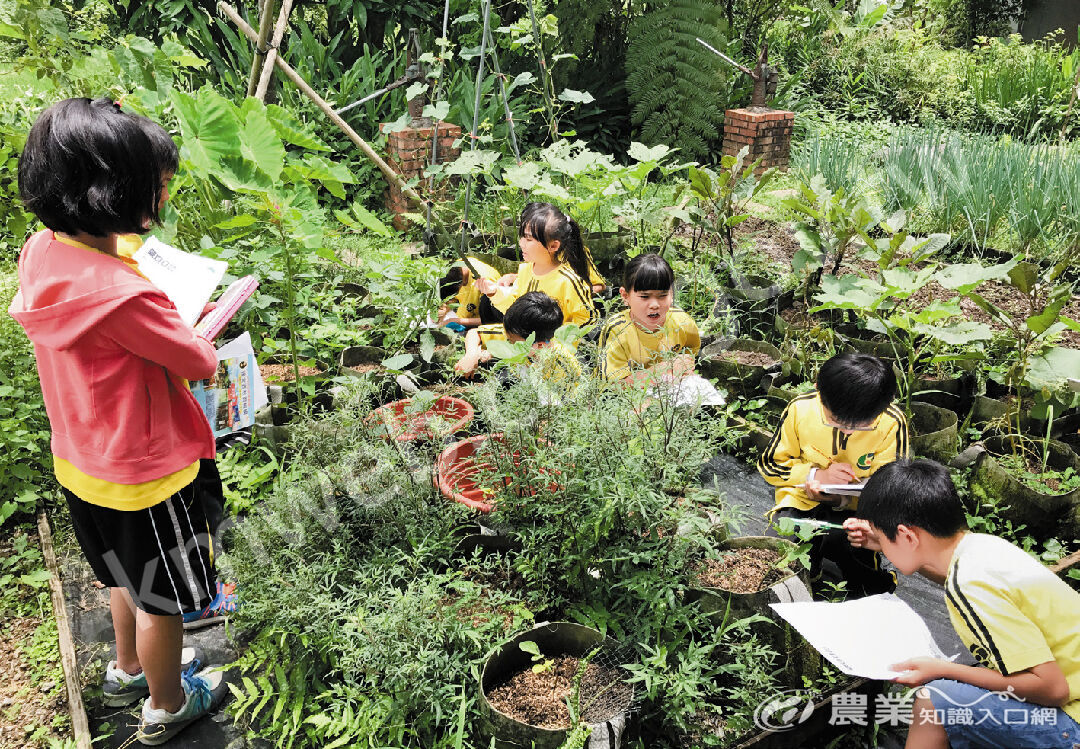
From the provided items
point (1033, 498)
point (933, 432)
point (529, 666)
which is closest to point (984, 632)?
point (529, 666)

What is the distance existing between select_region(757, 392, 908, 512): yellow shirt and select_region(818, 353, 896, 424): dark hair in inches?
5.2

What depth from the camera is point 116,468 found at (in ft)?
5.78

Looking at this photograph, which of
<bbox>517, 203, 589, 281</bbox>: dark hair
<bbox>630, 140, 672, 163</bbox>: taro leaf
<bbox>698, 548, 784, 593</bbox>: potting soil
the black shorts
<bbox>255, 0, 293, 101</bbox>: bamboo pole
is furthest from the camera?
<bbox>630, 140, 672, 163</bbox>: taro leaf

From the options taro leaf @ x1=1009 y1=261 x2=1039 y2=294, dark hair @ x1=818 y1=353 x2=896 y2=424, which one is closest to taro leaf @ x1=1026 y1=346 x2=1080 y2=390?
taro leaf @ x1=1009 y1=261 x2=1039 y2=294

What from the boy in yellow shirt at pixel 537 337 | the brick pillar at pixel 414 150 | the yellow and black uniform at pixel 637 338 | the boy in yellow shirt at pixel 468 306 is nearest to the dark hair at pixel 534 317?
the boy in yellow shirt at pixel 537 337

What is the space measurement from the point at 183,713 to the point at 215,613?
0.45 meters

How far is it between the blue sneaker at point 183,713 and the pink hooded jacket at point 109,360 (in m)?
0.66

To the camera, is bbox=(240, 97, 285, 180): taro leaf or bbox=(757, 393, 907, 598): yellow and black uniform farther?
bbox=(240, 97, 285, 180): taro leaf

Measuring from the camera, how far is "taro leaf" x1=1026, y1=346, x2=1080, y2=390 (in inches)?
100

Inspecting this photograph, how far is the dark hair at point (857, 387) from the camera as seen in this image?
2213mm

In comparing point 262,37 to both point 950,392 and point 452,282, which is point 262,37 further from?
point 950,392

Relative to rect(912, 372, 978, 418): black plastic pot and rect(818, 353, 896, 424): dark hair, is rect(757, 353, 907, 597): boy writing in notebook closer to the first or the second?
rect(818, 353, 896, 424): dark hair

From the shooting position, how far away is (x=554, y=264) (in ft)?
11.1

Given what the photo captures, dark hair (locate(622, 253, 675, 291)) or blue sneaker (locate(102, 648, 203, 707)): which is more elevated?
dark hair (locate(622, 253, 675, 291))
